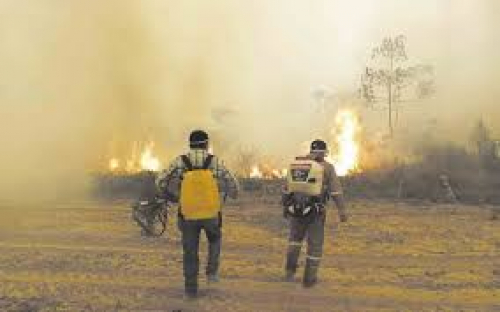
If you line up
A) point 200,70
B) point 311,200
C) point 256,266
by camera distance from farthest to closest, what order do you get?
point 200,70
point 256,266
point 311,200

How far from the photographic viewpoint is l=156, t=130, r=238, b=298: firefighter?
28.5 feet

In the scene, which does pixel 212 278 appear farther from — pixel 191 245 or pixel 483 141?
pixel 483 141

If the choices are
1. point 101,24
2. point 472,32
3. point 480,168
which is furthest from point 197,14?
point 480,168

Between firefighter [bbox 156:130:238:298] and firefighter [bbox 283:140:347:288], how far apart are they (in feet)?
3.73

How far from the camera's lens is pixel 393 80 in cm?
2762

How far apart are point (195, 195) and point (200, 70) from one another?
26.7m

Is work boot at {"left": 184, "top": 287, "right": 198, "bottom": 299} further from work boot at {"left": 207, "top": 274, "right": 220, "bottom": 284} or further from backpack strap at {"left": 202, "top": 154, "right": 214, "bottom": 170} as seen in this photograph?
backpack strap at {"left": 202, "top": 154, "right": 214, "bottom": 170}

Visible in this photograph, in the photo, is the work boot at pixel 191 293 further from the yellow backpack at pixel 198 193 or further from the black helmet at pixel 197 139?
the black helmet at pixel 197 139

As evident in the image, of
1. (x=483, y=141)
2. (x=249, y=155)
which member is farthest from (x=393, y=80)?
(x=249, y=155)

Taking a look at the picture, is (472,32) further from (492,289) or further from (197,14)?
(492,289)

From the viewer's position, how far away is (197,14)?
36562 millimetres

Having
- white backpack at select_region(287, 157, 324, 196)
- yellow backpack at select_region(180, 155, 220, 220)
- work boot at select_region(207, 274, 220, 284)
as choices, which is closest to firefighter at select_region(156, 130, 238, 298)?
yellow backpack at select_region(180, 155, 220, 220)

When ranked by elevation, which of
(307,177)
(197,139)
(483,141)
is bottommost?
(307,177)

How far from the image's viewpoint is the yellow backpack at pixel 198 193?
868 cm
